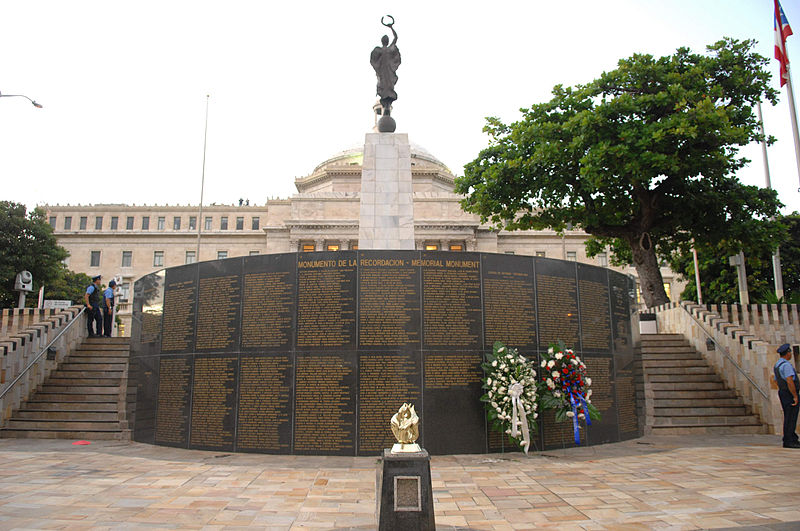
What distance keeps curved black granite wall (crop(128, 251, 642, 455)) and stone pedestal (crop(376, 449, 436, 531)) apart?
16.5 feet

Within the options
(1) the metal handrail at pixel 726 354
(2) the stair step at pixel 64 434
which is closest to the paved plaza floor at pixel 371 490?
(2) the stair step at pixel 64 434

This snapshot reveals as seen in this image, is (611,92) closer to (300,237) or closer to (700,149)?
(700,149)

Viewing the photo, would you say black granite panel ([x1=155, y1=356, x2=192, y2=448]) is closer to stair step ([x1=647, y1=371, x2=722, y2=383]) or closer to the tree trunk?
stair step ([x1=647, y1=371, x2=722, y2=383])

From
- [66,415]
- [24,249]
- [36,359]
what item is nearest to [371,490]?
[66,415]

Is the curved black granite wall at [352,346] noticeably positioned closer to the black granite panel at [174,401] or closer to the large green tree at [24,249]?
the black granite panel at [174,401]

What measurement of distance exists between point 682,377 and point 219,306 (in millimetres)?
15215

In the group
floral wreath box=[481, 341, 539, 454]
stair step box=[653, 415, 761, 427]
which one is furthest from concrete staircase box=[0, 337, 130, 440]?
stair step box=[653, 415, 761, 427]

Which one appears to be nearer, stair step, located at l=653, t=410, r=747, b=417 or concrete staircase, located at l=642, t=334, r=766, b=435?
concrete staircase, located at l=642, t=334, r=766, b=435

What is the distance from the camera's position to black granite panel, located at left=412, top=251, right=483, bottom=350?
38.4 feet

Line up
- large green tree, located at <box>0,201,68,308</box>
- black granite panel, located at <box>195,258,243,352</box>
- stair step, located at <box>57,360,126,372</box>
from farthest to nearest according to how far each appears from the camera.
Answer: large green tree, located at <box>0,201,68,308</box> → stair step, located at <box>57,360,126,372</box> → black granite panel, located at <box>195,258,243,352</box>

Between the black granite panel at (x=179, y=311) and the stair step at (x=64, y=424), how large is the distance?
3700 millimetres

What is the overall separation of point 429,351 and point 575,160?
720 inches

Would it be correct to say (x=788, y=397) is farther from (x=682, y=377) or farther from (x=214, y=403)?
(x=214, y=403)

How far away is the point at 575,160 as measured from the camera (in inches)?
1044
